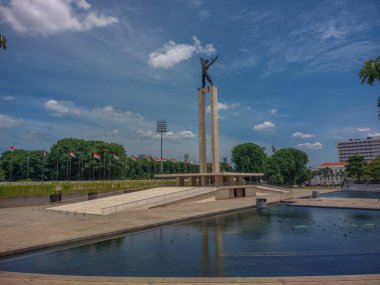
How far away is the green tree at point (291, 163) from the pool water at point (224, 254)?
244ft

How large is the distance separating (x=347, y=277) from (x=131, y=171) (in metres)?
99.7

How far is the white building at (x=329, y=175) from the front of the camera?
475ft

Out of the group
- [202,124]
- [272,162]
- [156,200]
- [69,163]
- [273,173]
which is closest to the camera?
[156,200]

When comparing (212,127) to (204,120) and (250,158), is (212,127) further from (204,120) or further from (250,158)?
(250,158)

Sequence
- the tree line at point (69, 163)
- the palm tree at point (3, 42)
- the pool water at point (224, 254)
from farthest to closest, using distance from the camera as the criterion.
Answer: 1. the tree line at point (69, 163)
2. the pool water at point (224, 254)
3. the palm tree at point (3, 42)

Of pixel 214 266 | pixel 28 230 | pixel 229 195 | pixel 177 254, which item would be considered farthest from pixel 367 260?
pixel 229 195

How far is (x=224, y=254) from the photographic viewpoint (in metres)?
13.8

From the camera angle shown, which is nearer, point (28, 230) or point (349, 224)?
point (28, 230)

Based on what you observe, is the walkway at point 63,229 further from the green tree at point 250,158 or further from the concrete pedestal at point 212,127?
the green tree at point 250,158

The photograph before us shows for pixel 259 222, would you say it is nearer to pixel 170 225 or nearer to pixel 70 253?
pixel 170 225

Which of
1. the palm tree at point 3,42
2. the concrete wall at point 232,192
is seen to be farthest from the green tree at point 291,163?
the palm tree at point 3,42

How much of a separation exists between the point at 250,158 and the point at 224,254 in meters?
82.7

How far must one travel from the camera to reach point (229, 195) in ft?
146

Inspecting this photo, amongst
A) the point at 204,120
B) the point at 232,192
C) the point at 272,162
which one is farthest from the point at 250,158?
the point at 232,192
